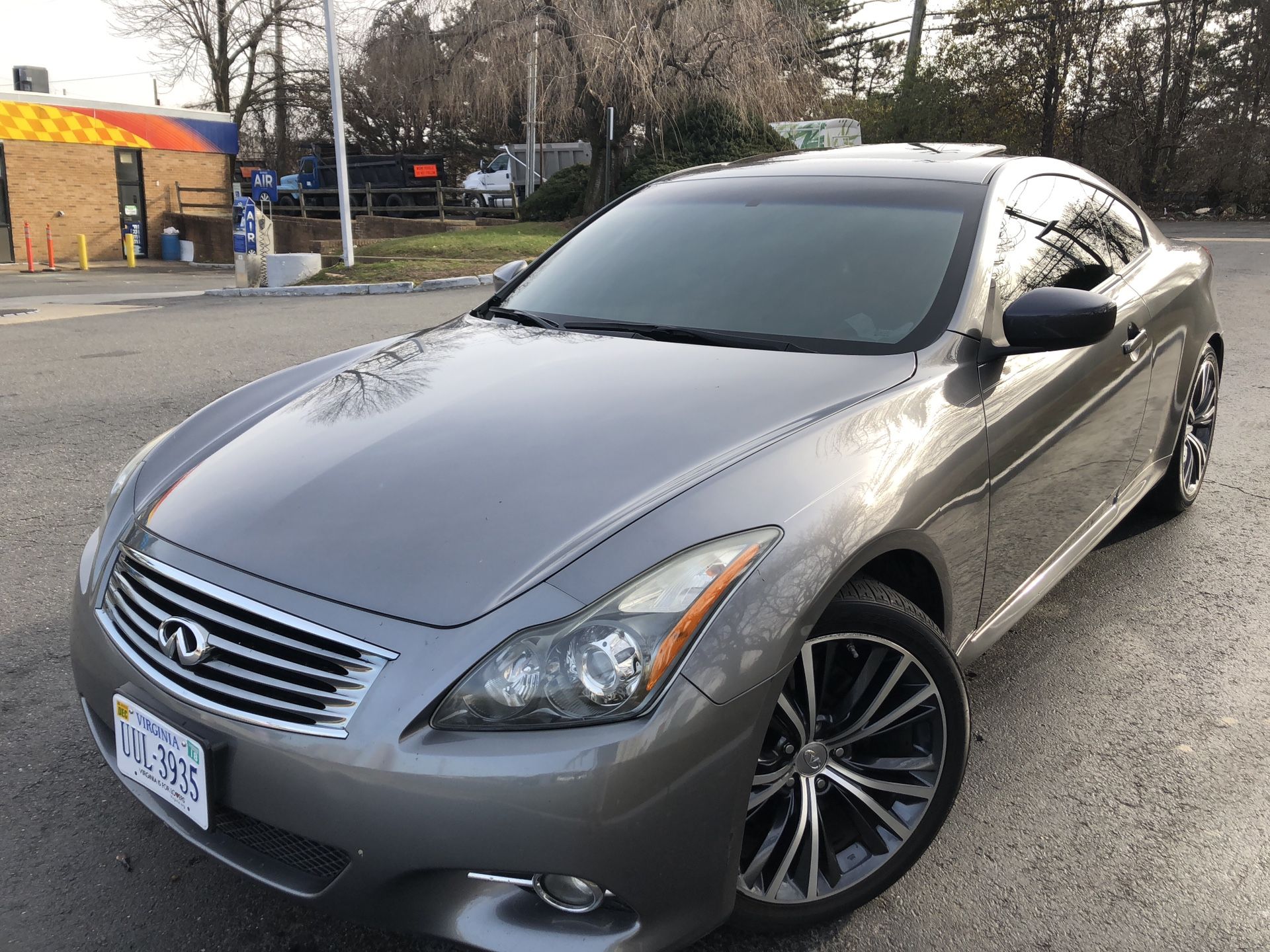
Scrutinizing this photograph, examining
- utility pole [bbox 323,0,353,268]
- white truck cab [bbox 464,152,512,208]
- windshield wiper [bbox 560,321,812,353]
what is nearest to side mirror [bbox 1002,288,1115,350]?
windshield wiper [bbox 560,321,812,353]

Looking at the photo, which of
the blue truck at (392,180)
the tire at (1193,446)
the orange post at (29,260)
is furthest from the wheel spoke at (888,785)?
the blue truck at (392,180)

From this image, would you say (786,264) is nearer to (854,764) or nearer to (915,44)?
(854,764)

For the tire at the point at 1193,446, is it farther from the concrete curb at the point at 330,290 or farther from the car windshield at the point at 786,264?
the concrete curb at the point at 330,290

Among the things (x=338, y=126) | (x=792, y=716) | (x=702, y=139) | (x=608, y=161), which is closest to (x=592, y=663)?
(x=792, y=716)

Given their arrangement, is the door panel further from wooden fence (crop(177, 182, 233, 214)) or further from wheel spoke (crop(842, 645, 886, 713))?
wooden fence (crop(177, 182, 233, 214))

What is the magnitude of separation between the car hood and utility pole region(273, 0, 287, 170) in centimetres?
4048

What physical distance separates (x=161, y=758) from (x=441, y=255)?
56.5 feet

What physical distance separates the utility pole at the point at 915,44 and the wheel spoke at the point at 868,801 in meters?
34.2

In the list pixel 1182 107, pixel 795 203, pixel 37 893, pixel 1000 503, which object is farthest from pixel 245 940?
pixel 1182 107

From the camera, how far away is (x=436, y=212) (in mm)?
29891

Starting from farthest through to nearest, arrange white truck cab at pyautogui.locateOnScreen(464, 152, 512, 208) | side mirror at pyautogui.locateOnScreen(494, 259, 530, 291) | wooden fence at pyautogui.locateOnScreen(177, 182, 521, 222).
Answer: white truck cab at pyautogui.locateOnScreen(464, 152, 512, 208), wooden fence at pyautogui.locateOnScreen(177, 182, 521, 222), side mirror at pyautogui.locateOnScreen(494, 259, 530, 291)

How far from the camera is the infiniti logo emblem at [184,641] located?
1906mm

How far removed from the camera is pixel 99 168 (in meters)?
29.1

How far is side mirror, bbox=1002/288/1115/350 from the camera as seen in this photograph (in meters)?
2.61
